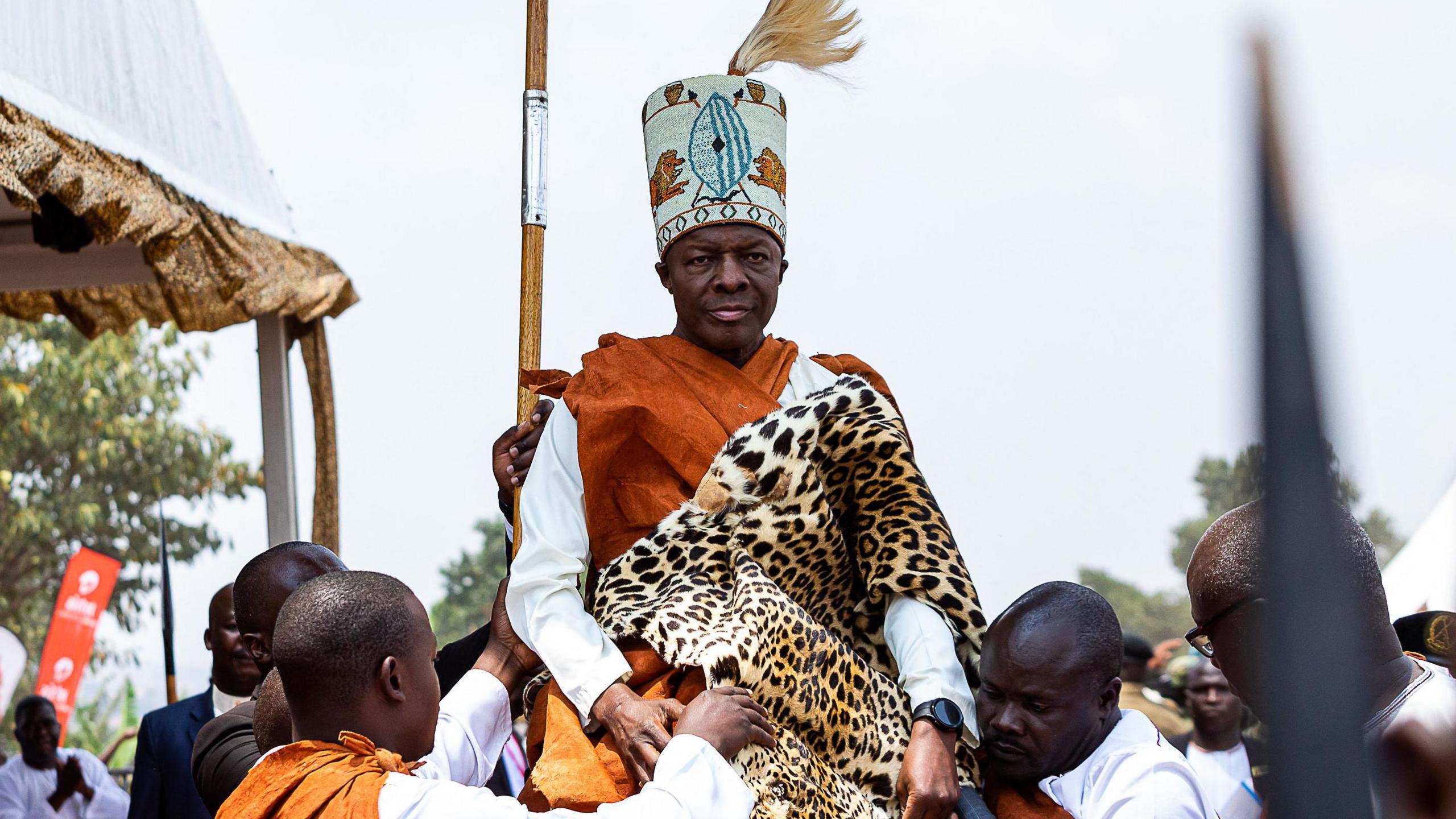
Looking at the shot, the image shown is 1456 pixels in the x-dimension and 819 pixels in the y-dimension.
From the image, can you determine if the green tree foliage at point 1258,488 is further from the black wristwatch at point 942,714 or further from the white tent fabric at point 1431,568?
the black wristwatch at point 942,714

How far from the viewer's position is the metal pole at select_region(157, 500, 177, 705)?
7.57 meters

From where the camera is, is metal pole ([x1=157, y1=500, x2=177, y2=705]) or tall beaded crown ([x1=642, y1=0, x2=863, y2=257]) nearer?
tall beaded crown ([x1=642, y1=0, x2=863, y2=257])

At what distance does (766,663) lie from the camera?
2621 millimetres

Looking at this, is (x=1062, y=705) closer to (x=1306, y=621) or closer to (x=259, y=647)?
(x=259, y=647)

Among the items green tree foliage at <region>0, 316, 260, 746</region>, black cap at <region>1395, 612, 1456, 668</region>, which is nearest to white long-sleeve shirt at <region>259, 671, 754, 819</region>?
black cap at <region>1395, 612, 1456, 668</region>

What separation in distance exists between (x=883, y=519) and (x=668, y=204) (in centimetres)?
88

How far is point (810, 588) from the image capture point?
2871mm

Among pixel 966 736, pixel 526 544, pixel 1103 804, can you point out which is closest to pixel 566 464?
pixel 526 544

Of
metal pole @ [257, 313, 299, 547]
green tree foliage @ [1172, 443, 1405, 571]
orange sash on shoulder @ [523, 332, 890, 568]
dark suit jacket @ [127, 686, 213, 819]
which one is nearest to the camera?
green tree foliage @ [1172, 443, 1405, 571]

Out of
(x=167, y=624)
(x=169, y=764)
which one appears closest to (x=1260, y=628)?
(x=169, y=764)

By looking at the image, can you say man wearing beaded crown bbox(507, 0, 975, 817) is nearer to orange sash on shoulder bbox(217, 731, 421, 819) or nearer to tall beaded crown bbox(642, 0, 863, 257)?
tall beaded crown bbox(642, 0, 863, 257)

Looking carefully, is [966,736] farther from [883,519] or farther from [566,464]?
[566,464]

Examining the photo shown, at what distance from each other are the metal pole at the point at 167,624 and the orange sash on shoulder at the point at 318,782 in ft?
18.1

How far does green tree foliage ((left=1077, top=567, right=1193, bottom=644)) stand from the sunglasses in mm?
45184
